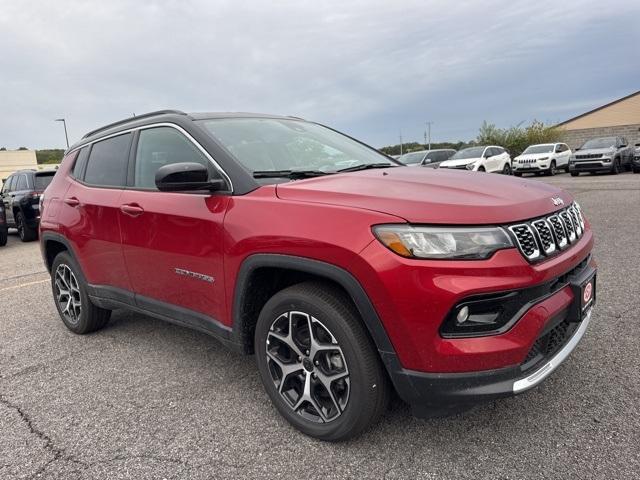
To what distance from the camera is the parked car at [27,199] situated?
11203 millimetres

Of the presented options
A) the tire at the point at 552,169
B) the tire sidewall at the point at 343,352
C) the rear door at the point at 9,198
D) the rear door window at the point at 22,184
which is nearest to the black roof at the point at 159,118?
the tire sidewall at the point at 343,352

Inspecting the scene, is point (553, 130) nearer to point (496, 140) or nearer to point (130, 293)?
point (496, 140)

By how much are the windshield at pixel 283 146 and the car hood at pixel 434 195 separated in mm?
363

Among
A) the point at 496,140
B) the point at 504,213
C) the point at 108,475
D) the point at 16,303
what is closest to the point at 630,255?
the point at 504,213

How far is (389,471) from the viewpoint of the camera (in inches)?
85.1

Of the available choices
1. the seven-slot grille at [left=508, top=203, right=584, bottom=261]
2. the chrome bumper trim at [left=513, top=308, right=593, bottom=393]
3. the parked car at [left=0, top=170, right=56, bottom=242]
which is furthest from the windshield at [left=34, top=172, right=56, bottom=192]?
the chrome bumper trim at [left=513, top=308, right=593, bottom=393]

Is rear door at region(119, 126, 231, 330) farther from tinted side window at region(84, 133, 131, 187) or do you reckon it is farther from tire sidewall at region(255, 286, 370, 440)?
tire sidewall at region(255, 286, 370, 440)

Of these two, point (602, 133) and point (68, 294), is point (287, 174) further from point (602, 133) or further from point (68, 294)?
point (602, 133)

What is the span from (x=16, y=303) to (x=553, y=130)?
4500cm

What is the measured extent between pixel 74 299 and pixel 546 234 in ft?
12.6

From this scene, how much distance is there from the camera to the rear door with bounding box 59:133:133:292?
3.50 metres

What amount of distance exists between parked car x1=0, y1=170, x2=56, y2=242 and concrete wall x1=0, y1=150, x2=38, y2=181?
149 ft

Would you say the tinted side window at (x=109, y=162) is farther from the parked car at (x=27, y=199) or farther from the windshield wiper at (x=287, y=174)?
the parked car at (x=27, y=199)

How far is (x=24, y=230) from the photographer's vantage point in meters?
11.6
